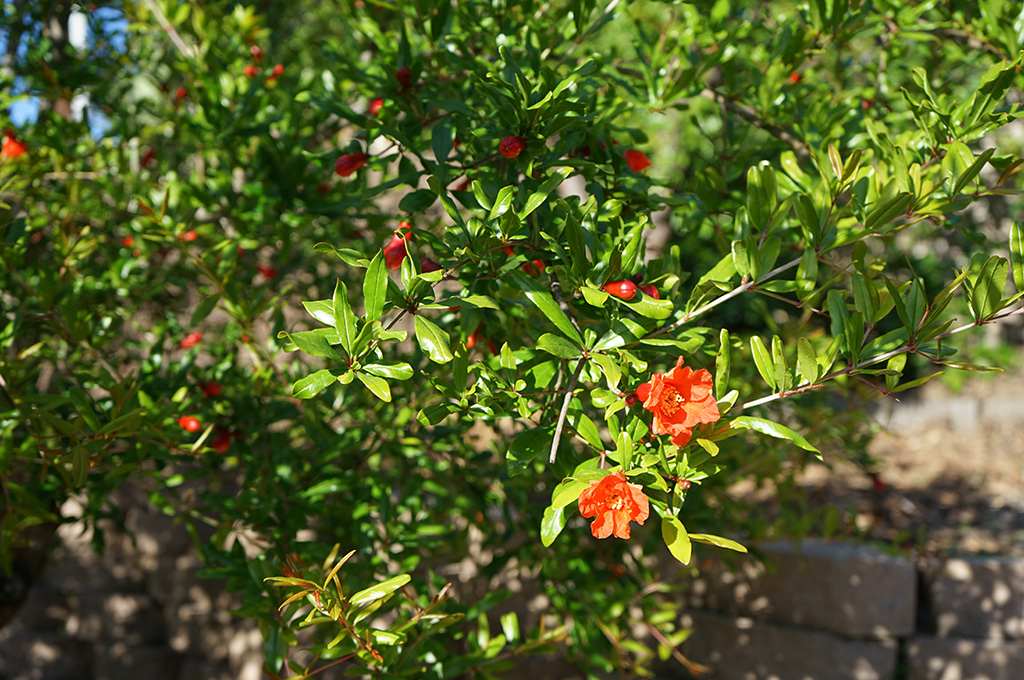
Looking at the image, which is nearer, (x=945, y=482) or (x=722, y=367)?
(x=722, y=367)

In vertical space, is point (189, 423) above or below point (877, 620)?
above

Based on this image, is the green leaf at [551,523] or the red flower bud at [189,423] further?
the red flower bud at [189,423]

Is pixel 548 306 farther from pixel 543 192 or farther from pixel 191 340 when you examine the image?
pixel 191 340

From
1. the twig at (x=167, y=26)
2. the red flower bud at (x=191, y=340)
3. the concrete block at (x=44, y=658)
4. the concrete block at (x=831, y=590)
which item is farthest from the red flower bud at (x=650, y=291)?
the concrete block at (x=44, y=658)

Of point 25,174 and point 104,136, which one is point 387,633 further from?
point 104,136

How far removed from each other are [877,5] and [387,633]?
1.46 m

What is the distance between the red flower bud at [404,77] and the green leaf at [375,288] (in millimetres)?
508

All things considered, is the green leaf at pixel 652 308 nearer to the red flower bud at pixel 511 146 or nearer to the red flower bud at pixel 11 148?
the red flower bud at pixel 511 146

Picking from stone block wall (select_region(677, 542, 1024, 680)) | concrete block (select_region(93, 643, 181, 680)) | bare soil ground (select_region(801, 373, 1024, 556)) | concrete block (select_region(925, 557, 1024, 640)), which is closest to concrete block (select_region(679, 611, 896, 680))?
stone block wall (select_region(677, 542, 1024, 680))

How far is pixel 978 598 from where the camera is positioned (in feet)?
6.35

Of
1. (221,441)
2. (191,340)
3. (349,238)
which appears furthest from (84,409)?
(349,238)

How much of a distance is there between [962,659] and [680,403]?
65.6 inches

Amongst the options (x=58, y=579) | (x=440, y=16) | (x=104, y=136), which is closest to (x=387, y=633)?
(x=440, y=16)

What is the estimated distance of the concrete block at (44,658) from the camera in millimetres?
2609
